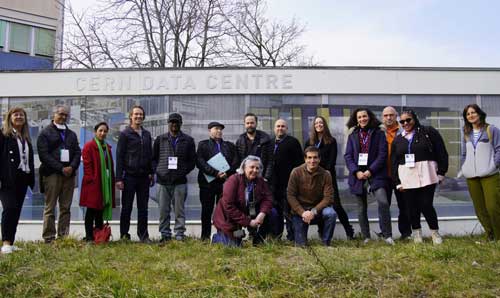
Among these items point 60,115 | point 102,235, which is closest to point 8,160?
A: point 60,115

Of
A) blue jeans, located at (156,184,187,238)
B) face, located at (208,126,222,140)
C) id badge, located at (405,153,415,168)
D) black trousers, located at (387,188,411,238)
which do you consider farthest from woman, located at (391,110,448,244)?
blue jeans, located at (156,184,187,238)

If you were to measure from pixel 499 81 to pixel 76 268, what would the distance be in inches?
282

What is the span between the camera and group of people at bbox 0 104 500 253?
16.6 feet

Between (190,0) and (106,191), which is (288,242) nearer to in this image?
(106,191)

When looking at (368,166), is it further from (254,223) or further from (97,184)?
(97,184)

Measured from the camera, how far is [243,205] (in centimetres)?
511

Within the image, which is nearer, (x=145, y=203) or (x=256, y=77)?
(x=145, y=203)

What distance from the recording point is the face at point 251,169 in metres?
5.06

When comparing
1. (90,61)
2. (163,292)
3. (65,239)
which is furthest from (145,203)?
(90,61)

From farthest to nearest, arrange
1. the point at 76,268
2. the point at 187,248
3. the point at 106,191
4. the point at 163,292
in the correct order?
1. the point at 106,191
2. the point at 187,248
3. the point at 76,268
4. the point at 163,292

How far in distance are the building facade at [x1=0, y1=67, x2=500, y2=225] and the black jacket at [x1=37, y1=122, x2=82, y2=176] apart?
75.4 inches

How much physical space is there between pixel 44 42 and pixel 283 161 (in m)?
20.3

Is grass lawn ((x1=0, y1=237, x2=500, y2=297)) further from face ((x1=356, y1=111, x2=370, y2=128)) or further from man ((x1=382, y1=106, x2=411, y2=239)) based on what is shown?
face ((x1=356, y1=111, x2=370, y2=128))

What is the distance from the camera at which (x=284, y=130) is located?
581 centimetres
